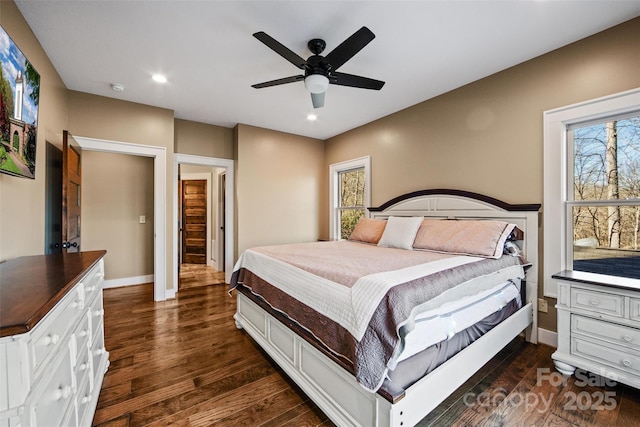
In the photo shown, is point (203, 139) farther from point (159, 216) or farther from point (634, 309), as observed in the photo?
point (634, 309)

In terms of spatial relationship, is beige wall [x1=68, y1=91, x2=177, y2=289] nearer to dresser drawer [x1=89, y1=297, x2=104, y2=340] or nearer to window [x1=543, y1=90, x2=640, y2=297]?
dresser drawer [x1=89, y1=297, x2=104, y2=340]

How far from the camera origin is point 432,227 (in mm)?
2922

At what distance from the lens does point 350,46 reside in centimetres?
190

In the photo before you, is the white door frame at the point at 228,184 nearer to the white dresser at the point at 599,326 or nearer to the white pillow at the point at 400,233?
the white pillow at the point at 400,233

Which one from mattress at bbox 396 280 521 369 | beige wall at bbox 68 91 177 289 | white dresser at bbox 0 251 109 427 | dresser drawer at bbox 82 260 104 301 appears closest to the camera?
white dresser at bbox 0 251 109 427

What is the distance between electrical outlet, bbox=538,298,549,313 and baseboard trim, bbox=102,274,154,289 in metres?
5.30

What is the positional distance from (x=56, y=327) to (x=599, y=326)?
10.4 feet

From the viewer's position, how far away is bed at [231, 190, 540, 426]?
1.36 metres

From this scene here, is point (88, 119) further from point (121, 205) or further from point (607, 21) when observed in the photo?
point (607, 21)

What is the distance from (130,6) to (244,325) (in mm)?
2781

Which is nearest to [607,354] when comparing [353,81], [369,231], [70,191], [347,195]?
[369,231]

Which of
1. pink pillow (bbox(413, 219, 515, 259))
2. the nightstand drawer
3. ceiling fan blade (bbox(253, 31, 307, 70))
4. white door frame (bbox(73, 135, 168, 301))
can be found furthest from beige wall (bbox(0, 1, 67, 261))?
the nightstand drawer

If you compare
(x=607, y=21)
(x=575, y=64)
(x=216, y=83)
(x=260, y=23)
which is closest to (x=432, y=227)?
(x=575, y=64)

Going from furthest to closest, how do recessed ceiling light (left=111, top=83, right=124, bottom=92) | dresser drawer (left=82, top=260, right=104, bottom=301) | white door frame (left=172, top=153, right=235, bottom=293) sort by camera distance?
white door frame (left=172, top=153, right=235, bottom=293) < recessed ceiling light (left=111, top=83, right=124, bottom=92) < dresser drawer (left=82, top=260, right=104, bottom=301)
